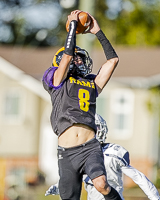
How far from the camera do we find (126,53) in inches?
1162

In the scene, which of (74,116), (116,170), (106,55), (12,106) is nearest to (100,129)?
(116,170)

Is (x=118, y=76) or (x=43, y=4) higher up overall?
(x=43, y=4)

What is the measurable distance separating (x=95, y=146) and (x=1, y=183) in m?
17.8

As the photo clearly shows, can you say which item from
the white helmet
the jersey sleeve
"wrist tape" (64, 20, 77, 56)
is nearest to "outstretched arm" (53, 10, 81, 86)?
"wrist tape" (64, 20, 77, 56)

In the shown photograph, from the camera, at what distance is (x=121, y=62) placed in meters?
28.2

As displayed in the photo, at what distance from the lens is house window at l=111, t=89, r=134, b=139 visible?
24.9 m

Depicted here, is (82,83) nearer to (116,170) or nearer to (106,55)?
(106,55)

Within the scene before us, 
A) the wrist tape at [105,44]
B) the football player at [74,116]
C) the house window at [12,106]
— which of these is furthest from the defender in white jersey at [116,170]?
the house window at [12,106]

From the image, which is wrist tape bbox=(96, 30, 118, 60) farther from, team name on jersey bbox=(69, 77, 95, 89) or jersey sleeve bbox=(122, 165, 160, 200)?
jersey sleeve bbox=(122, 165, 160, 200)

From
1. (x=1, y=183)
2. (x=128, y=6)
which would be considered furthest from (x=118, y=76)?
(x=128, y=6)

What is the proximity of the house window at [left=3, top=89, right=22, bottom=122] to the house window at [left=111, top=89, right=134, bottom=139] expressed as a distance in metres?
3.97

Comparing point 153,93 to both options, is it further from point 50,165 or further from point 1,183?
point 1,183

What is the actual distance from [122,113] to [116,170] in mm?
18317

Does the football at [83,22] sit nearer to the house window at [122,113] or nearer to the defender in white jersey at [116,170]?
the defender in white jersey at [116,170]
